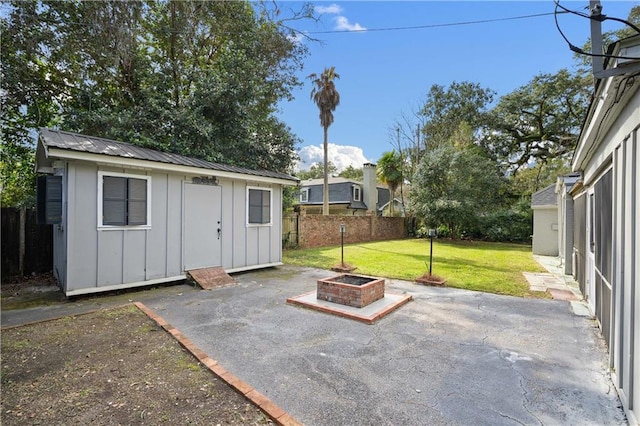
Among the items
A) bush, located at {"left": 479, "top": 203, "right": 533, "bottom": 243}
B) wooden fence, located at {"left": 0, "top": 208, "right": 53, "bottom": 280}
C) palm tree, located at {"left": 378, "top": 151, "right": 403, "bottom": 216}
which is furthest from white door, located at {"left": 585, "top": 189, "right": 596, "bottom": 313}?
palm tree, located at {"left": 378, "top": 151, "right": 403, "bottom": 216}

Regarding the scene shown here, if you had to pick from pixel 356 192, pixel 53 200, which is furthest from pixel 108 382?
pixel 356 192

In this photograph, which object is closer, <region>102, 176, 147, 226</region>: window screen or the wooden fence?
<region>102, 176, 147, 226</region>: window screen

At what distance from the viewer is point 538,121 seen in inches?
750

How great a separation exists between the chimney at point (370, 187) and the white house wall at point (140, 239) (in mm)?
16644

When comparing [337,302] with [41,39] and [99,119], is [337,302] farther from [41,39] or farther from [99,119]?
[41,39]

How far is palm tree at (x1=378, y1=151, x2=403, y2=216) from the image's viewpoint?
71.4 ft

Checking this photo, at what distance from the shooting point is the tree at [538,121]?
17453mm

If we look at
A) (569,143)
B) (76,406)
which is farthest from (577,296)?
(569,143)

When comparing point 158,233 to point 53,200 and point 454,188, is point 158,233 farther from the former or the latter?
point 454,188

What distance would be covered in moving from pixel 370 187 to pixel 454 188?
7.99 metres

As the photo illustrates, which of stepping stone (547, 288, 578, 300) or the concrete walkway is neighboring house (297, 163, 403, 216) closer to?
the concrete walkway

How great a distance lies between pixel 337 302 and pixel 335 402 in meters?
2.67

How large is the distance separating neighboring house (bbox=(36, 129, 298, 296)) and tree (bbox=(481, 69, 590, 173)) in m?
18.9

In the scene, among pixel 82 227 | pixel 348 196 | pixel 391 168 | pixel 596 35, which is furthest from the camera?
pixel 348 196
